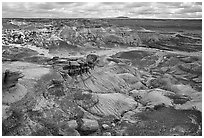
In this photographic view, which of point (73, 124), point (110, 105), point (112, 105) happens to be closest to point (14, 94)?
point (73, 124)

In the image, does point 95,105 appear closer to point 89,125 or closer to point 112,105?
point 112,105

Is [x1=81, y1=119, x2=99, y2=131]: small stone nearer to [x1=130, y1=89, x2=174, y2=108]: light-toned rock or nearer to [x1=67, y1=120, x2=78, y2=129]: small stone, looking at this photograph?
[x1=67, y1=120, x2=78, y2=129]: small stone

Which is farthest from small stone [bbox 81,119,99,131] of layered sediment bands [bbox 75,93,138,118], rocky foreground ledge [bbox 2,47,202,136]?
layered sediment bands [bbox 75,93,138,118]

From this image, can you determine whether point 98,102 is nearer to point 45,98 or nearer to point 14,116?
point 45,98

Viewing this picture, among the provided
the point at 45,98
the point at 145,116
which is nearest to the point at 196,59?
the point at 145,116

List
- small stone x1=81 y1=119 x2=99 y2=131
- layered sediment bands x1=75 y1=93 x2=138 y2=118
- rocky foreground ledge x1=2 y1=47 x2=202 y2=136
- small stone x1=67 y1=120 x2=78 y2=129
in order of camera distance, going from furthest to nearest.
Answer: layered sediment bands x1=75 y1=93 x2=138 y2=118
small stone x1=81 y1=119 x2=99 y2=131
small stone x1=67 y1=120 x2=78 y2=129
rocky foreground ledge x1=2 y1=47 x2=202 y2=136

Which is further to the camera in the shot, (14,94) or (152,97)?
(152,97)

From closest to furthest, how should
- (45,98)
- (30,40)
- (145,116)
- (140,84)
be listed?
(45,98), (145,116), (140,84), (30,40)
